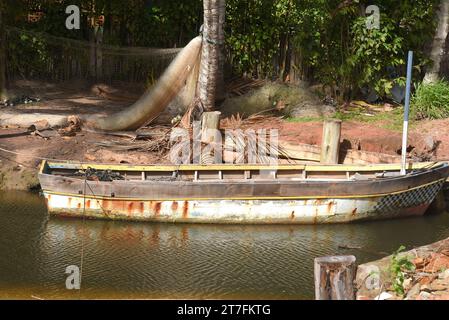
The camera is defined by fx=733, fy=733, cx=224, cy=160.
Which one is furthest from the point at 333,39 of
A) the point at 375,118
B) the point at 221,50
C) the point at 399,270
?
the point at 399,270

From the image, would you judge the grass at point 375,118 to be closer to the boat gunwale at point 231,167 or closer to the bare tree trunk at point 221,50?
the bare tree trunk at point 221,50

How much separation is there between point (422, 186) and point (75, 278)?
734cm

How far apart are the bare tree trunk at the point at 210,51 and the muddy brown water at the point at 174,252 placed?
185 inches

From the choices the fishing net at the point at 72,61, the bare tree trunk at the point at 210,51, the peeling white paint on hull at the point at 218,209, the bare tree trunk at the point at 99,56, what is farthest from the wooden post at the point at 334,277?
the bare tree trunk at the point at 99,56

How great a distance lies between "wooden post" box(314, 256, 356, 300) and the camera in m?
8.69

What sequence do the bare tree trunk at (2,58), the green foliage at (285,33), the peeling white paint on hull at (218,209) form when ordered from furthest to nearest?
the green foliage at (285,33)
the bare tree trunk at (2,58)
the peeling white paint on hull at (218,209)

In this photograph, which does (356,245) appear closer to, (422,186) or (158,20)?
(422,186)

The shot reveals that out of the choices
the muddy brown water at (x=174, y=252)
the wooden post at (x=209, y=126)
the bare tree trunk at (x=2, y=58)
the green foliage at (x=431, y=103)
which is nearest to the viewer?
the muddy brown water at (x=174, y=252)

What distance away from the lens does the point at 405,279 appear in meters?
9.52

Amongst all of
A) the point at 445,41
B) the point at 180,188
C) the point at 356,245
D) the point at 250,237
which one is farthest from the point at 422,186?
the point at 445,41

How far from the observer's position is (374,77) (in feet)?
66.5

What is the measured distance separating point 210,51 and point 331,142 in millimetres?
3914

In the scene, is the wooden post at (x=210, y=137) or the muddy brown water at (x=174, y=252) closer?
the muddy brown water at (x=174, y=252)

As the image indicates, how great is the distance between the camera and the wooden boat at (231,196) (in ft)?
47.2
